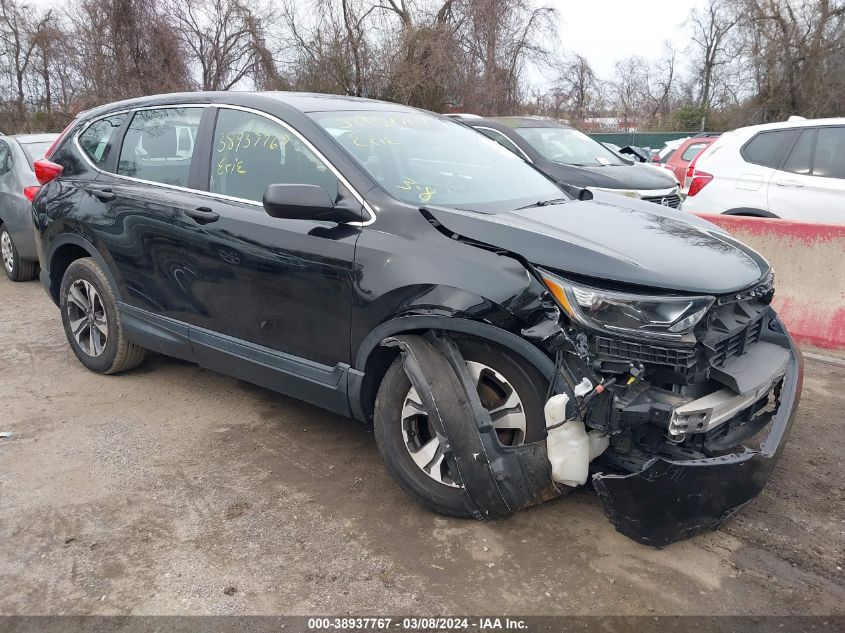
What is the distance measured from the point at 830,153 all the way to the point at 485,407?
18.1ft

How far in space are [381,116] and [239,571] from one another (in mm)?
2503

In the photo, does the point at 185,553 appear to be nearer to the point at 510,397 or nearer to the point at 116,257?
the point at 510,397

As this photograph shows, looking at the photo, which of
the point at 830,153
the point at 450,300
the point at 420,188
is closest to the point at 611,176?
the point at 830,153

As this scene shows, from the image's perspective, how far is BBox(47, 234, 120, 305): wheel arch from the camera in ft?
14.9

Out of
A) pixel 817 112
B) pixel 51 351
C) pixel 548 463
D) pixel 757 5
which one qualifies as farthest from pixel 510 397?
pixel 757 5

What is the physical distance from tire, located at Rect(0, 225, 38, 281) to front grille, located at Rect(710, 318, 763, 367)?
24.4 feet

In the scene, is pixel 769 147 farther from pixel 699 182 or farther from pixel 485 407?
pixel 485 407

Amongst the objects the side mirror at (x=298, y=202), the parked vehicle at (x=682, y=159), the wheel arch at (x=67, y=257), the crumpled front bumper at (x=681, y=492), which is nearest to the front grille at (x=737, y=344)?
the crumpled front bumper at (x=681, y=492)

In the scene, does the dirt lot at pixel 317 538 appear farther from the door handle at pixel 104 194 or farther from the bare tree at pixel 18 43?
the bare tree at pixel 18 43

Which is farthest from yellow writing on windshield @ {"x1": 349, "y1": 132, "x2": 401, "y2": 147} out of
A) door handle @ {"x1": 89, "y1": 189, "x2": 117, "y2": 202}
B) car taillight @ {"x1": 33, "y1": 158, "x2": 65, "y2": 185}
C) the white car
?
the white car

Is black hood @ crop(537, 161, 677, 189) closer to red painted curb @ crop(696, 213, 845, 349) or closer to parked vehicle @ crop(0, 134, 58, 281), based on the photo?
red painted curb @ crop(696, 213, 845, 349)

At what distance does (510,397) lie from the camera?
2.92 m

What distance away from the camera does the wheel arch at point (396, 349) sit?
9.09 ft

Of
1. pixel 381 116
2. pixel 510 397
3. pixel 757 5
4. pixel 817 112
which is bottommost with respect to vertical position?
pixel 510 397
